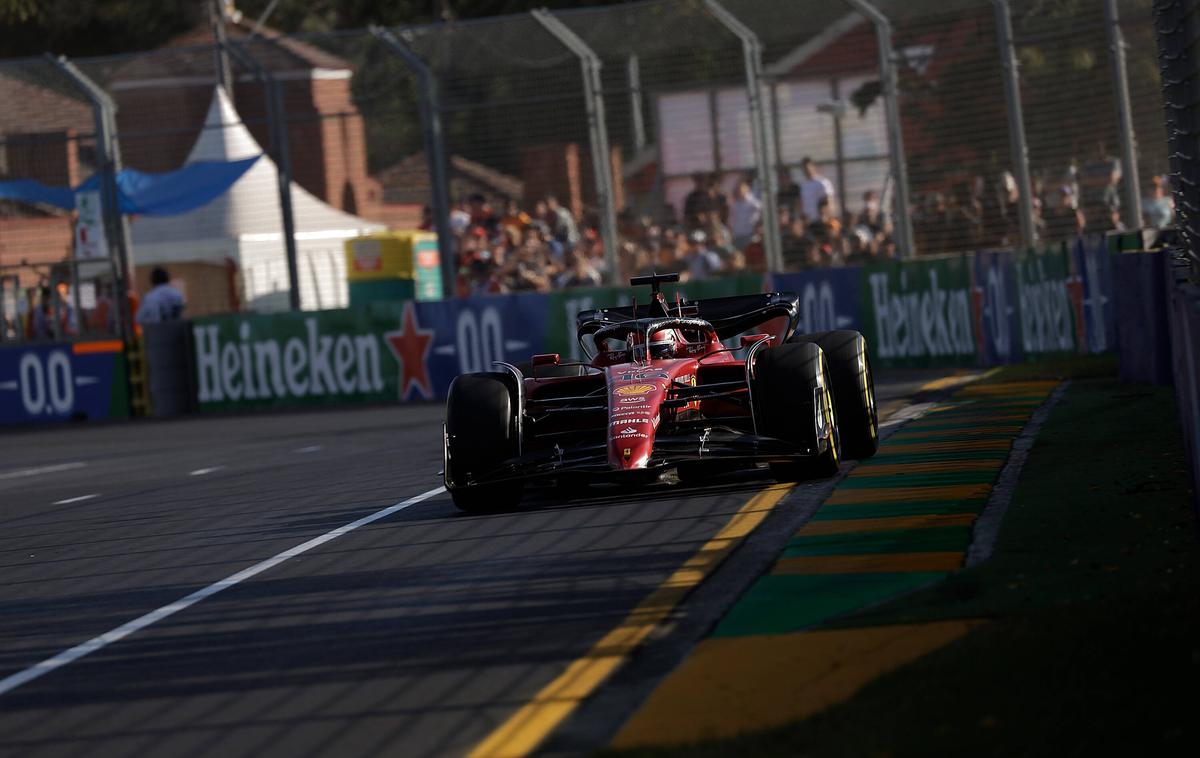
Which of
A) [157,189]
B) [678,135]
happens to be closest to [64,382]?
[157,189]

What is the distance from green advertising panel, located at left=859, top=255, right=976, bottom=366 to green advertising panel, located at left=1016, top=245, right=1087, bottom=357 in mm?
1109

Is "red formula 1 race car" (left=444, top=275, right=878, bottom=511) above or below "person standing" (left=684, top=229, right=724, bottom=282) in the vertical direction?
below

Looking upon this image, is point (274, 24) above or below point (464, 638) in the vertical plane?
above

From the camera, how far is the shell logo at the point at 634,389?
9914 millimetres

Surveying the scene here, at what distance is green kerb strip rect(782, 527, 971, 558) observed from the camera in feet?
25.4

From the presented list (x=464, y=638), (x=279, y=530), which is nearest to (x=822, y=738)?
(x=464, y=638)

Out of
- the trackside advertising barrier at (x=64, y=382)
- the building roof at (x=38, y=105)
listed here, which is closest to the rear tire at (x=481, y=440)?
the building roof at (x=38, y=105)

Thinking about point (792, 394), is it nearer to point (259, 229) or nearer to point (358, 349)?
point (358, 349)

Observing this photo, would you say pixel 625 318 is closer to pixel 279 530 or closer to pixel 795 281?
pixel 279 530

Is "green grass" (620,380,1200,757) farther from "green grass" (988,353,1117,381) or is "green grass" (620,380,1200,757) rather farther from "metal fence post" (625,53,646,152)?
"metal fence post" (625,53,646,152)

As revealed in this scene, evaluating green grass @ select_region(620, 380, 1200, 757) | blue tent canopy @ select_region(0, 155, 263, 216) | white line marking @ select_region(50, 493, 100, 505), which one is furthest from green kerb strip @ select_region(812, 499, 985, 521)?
blue tent canopy @ select_region(0, 155, 263, 216)

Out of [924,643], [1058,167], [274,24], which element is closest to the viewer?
[924,643]

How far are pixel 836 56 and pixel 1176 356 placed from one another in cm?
1318

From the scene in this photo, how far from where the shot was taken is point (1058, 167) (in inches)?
813
